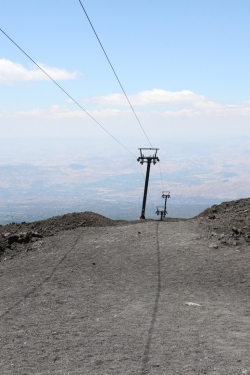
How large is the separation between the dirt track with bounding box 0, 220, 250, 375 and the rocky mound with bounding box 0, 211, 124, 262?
1.24 m

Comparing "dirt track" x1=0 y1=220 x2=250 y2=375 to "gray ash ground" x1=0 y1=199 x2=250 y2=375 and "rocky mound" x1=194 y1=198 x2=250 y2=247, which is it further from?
"rocky mound" x1=194 y1=198 x2=250 y2=247

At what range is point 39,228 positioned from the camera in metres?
19.3

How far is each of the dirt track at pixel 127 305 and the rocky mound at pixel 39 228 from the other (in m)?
1.24

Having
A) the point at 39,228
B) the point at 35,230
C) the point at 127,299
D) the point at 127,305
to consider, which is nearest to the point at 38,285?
the point at 127,299

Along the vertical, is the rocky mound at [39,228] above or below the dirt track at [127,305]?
above

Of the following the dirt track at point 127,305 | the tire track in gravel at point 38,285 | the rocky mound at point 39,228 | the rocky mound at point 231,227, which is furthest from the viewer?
the rocky mound at point 39,228

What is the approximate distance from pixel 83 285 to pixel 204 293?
11.4 feet

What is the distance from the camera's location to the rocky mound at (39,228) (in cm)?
1734

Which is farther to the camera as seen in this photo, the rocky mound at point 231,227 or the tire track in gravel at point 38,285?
the rocky mound at point 231,227

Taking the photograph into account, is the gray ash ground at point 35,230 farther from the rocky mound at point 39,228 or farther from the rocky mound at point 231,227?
the rocky mound at point 231,227

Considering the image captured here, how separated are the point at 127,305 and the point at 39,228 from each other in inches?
389

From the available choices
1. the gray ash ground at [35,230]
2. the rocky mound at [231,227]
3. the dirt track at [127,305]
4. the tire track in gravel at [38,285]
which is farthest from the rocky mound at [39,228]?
the rocky mound at [231,227]

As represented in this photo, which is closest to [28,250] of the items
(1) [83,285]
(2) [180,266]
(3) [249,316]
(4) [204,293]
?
(1) [83,285]

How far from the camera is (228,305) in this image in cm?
1048
